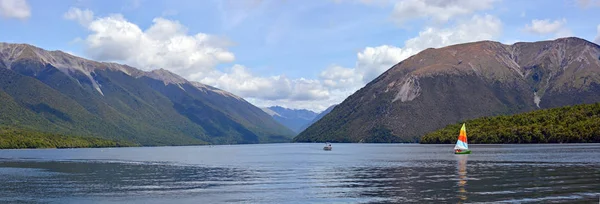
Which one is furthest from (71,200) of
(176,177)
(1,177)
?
(1,177)

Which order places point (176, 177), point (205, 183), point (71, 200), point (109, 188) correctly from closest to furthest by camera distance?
point (71, 200)
point (109, 188)
point (205, 183)
point (176, 177)

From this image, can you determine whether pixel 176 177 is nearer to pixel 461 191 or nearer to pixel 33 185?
pixel 33 185

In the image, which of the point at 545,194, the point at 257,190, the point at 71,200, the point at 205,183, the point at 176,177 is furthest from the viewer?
the point at 176,177

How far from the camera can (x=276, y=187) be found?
86.1 meters

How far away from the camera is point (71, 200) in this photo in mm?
74438

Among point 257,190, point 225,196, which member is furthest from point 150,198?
point 257,190

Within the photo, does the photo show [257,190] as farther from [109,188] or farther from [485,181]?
[485,181]

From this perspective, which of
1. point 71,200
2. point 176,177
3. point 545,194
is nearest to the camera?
point 545,194

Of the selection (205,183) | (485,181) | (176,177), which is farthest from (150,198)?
(485,181)

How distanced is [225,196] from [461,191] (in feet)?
97.0

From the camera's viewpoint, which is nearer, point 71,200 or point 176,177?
point 71,200

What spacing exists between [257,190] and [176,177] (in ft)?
106

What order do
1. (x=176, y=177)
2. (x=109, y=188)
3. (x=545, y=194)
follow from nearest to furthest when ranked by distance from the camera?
(x=545, y=194), (x=109, y=188), (x=176, y=177)

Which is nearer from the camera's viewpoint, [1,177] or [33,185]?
[33,185]
